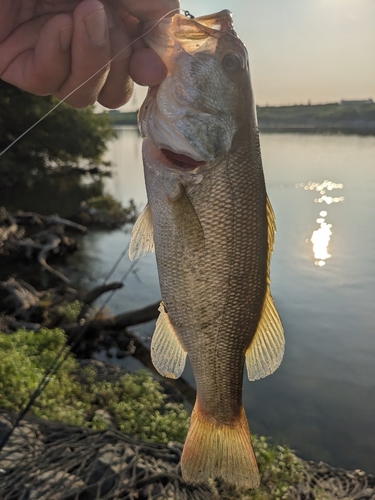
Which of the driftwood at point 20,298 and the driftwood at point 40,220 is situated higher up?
the driftwood at point 40,220

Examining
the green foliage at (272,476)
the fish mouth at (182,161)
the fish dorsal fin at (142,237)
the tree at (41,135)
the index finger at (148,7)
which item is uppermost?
the tree at (41,135)

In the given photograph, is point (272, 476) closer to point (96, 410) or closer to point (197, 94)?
point (96, 410)

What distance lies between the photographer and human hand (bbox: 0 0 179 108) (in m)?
1.83

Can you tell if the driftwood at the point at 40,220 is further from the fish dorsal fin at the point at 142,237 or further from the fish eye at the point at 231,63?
the fish eye at the point at 231,63

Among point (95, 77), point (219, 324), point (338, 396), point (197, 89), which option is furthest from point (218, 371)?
point (338, 396)

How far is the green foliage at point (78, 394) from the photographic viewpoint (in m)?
4.84

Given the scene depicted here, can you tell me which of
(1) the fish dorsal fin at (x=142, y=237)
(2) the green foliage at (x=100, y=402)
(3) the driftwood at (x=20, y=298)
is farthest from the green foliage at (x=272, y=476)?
(3) the driftwood at (x=20, y=298)

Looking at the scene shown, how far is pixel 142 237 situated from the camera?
214 centimetres

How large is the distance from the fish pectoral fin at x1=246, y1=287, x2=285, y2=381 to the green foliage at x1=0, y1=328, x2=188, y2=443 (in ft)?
10.7

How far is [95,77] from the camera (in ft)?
6.61

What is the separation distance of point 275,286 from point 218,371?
31.6 ft

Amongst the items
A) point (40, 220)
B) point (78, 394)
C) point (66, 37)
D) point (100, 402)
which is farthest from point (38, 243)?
point (66, 37)

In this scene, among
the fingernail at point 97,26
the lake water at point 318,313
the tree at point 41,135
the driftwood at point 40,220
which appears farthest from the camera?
the tree at point 41,135

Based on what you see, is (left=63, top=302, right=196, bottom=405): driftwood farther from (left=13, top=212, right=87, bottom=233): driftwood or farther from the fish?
(left=13, top=212, right=87, bottom=233): driftwood
